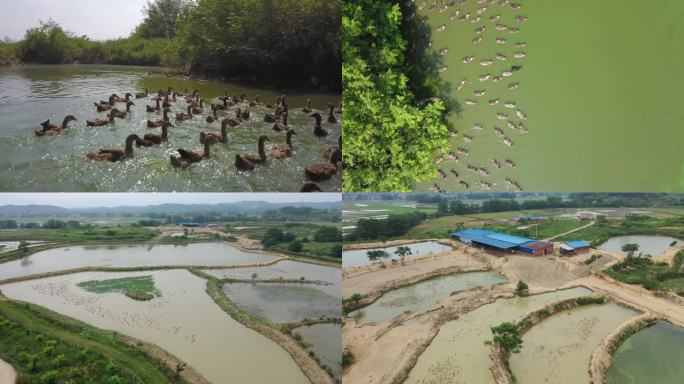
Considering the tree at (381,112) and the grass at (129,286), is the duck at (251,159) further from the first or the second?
the grass at (129,286)

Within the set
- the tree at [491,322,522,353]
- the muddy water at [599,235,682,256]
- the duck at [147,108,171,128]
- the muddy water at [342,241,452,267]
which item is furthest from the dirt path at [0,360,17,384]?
the muddy water at [599,235,682,256]

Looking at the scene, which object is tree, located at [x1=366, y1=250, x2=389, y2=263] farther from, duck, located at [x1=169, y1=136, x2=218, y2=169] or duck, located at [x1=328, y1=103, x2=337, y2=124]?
duck, located at [x1=169, y1=136, x2=218, y2=169]

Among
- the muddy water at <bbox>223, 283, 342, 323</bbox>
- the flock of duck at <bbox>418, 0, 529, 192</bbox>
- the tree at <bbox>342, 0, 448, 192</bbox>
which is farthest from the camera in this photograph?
the flock of duck at <bbox>418, 0, 529, 192</bbox>

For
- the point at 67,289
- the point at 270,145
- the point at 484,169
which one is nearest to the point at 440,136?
the point at 484,169

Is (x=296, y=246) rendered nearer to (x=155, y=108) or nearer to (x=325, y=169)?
(x=325, y=169)

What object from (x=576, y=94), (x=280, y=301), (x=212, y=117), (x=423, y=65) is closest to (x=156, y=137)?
(x=212, y=117)

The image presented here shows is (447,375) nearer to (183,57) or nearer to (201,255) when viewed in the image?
(201,255)
